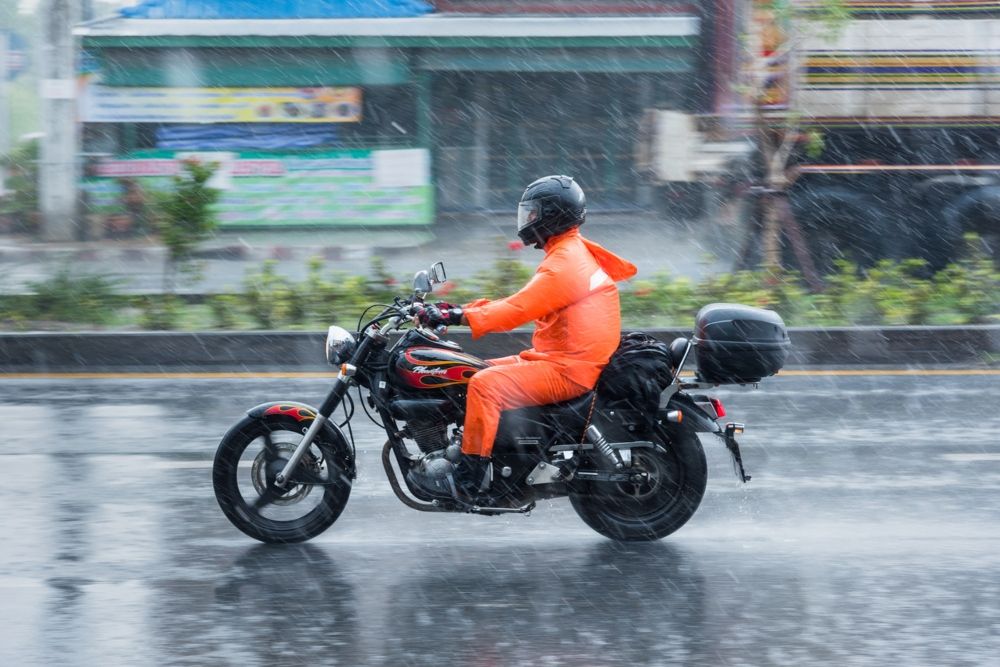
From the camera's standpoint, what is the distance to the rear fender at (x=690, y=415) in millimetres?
5926

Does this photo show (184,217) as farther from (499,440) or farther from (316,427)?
(499,440)

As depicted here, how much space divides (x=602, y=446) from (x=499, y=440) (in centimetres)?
43

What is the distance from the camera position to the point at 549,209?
5867 millimetres

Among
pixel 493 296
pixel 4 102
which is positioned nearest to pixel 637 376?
pixel 493 296

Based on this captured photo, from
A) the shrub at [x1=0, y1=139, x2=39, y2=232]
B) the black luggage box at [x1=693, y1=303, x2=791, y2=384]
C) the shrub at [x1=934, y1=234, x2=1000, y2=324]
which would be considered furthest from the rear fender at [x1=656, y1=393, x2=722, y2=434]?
the shrub at [x1=0, y1=139, x2=39, y2=232]

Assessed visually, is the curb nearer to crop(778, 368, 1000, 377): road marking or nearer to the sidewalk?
crop(778, 368, 1000, 377): road marking

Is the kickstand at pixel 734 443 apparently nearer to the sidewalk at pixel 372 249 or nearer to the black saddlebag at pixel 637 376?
the black saddlebag at pixel 637 376

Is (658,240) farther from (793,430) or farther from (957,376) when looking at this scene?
(793,430)

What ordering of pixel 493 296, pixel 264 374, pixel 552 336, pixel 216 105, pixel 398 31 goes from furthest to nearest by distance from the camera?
pixel 216 105
pixel 398 31
pixel 493 296
pixel 264 374
pixel 552 336

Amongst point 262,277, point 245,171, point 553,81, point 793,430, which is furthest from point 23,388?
point 553,81

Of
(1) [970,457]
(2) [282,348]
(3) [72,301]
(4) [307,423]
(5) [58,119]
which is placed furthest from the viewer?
(5) [58,119]

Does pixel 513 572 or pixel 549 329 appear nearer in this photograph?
pixel 513 572

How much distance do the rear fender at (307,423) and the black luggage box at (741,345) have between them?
156 centimetres

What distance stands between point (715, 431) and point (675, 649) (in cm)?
128
